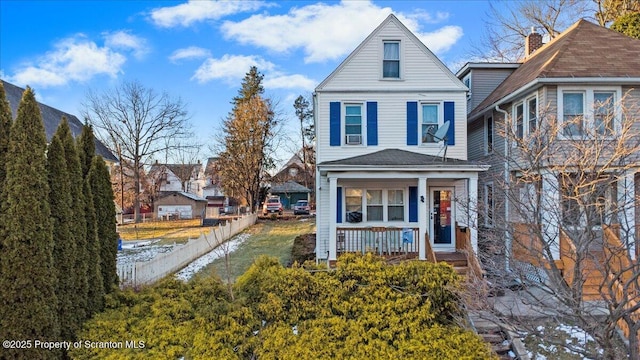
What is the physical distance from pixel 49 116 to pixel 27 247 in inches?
923

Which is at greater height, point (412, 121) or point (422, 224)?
point (412, 121)

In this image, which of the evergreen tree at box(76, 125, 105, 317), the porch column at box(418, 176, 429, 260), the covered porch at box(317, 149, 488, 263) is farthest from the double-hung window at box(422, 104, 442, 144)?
the evergreen tree at box(76, 125, 105, 317)

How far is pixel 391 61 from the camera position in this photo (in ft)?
39.1

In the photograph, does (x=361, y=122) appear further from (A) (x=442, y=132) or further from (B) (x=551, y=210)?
(B) (x=551, y=210)

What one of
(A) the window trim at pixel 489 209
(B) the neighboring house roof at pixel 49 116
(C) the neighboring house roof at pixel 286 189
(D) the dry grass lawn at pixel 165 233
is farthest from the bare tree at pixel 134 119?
(A) the window trim at pixel 489 209

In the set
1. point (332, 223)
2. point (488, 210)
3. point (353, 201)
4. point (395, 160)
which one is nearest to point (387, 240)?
point (332, 223)

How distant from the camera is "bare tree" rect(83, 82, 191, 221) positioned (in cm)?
3047

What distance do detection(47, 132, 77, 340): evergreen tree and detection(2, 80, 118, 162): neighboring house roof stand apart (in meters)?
9.96

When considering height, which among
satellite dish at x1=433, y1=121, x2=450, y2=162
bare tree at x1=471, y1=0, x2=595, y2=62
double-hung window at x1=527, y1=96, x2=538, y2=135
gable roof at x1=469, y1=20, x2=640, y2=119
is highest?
bare tree at x1=471, y1=0, x2=595, y2=62

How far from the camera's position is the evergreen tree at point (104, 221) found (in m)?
6.38

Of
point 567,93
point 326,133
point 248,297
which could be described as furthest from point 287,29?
point 248,297

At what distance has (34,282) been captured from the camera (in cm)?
461

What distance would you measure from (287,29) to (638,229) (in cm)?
1382

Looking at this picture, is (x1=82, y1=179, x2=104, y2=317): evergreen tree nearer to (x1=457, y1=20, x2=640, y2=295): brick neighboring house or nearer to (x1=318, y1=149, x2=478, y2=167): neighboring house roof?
(x1=318, y1=149, x2=478, y2=167): neighboring house roof
